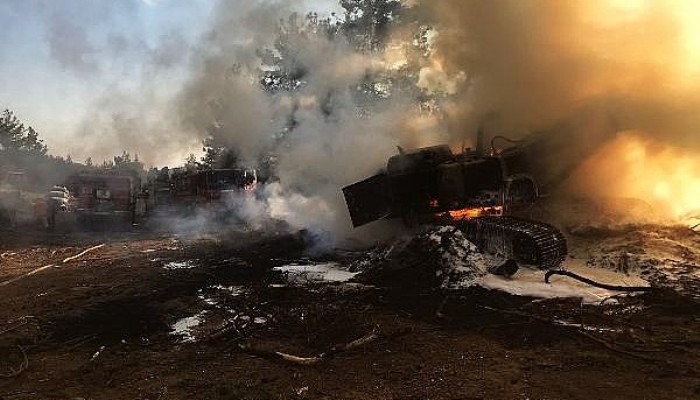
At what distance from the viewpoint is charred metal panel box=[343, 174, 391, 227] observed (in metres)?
14.6

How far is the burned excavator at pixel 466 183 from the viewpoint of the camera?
1348cm

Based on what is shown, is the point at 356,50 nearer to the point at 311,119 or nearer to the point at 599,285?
the point at 311,119

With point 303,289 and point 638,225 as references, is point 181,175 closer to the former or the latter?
point 303,289

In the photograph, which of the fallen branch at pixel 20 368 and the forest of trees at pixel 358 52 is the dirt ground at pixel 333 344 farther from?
the forest of trees at pixel 358 52

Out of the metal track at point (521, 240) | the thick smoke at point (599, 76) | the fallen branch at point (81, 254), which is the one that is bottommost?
the fallen branch at point (81, 254)

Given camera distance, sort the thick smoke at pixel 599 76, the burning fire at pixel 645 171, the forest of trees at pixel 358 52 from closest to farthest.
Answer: the thick smoke at pixel 599 76 → the burning fire at pixel 645 171 → the forest of trees at pixel 358 52

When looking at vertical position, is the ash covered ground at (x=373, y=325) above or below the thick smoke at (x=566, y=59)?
below

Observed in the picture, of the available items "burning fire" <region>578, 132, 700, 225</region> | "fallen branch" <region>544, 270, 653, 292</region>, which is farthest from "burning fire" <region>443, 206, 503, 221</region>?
"fallen branch" <region>544, 270, 653, 292</region>

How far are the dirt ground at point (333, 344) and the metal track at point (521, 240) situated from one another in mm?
1964

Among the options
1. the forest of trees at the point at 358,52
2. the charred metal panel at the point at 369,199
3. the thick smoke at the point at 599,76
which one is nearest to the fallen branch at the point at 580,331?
the charred metal panel at the point at 369,199

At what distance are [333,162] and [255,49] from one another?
226 inches

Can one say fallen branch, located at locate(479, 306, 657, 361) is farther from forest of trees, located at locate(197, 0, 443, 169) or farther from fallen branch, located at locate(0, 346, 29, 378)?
forest of trees, located at locate(197, 0, 443, 169)

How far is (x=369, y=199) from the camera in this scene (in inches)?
579

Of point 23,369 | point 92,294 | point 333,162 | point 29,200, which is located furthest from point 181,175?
point 23,369
